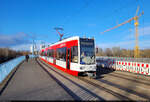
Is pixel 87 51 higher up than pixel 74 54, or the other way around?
pixel 87 51

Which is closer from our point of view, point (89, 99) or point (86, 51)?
point (89, 99)

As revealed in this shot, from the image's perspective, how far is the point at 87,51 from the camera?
30.8 ft

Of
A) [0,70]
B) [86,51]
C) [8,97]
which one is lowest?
[8,97]

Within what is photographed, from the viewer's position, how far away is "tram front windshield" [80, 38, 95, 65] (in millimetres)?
9117

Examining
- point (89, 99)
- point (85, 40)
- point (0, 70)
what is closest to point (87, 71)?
point (85, 40)

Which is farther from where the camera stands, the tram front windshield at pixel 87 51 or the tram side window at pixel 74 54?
the tram side window at pixel 74 54

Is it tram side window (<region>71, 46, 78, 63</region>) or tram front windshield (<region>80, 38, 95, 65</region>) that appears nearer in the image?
tram front windshield (<region>80, 38, 95, 65</region>)

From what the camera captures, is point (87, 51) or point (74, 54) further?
point (74, 54)

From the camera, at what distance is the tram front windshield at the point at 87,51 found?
9117 millimetres

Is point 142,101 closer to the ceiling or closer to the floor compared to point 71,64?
closer to the floor

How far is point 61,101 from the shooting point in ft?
15.3

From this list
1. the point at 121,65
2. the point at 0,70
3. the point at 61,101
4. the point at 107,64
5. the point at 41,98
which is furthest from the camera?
the point at 107,64

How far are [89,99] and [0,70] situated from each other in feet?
21.9

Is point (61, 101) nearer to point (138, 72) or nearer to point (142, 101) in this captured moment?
point (142, 101)
